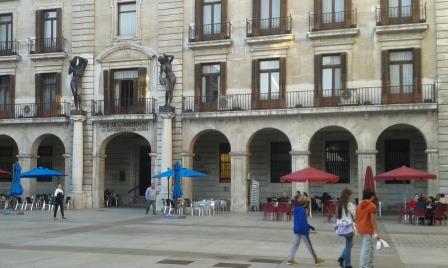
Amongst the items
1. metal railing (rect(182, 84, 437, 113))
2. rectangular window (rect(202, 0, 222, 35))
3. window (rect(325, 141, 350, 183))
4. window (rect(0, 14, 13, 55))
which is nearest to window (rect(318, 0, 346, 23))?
metal railing (rect(182, 84, 437, 113))

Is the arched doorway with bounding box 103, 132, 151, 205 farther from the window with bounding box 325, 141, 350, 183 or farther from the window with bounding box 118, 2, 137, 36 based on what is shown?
the window with bounding box 325, 141, 350, 183

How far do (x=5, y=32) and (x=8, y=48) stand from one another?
4.07ft

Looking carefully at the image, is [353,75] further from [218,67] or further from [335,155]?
[218,67]

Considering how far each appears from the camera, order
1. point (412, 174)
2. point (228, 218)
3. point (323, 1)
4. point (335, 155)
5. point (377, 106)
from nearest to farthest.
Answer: point (412, 174) → point (228, 218) → point (377, 106) → point (323, 1) → point (335, 155)

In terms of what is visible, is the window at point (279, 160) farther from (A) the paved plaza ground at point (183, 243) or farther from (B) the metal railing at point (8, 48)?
(B) the metal railing at point (8, 48)

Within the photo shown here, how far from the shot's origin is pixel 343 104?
103 feet

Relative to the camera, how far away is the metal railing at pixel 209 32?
3441cm

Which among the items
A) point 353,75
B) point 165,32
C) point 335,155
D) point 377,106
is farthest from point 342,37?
point 165,32

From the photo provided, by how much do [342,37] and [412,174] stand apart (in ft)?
29.8

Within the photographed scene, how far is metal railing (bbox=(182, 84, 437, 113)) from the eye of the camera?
3045 cm

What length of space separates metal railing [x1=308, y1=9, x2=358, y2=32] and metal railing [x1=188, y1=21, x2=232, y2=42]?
4.78 metres

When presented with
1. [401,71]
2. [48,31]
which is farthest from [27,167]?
[401,71]

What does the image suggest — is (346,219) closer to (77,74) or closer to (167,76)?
(167,76)

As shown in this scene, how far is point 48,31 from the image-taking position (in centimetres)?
3841
